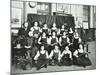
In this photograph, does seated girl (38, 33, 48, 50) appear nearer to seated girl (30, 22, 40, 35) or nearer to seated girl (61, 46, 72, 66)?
seated girl (30, 22, 40, 35)

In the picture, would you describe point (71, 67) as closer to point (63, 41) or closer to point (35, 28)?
point (63, 41)

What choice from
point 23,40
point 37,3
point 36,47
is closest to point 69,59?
point 36,47

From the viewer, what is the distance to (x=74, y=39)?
4.55 feet

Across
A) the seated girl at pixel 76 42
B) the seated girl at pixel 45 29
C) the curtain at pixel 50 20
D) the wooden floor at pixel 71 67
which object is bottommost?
the wooden floor at pixel 71 67

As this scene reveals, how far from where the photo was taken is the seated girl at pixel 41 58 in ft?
4.30

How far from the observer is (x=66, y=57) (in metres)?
1.37

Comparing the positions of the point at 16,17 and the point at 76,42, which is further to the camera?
the point at 76,42

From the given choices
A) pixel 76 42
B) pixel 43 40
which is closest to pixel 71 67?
pixel 76 42

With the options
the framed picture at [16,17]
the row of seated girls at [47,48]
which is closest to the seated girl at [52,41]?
the row of seated girls at [47,48]

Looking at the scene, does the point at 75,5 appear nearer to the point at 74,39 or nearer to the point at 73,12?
the point at 73,12

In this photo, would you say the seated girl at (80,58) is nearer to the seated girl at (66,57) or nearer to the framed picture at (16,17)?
the seated girl at (66,57)

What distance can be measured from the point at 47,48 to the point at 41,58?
90 millimetres

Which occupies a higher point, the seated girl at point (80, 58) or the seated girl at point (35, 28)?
the seated girl at point (35, 28)

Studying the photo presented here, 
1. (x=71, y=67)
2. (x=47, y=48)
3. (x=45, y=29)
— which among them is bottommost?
(x=71, y=67)
